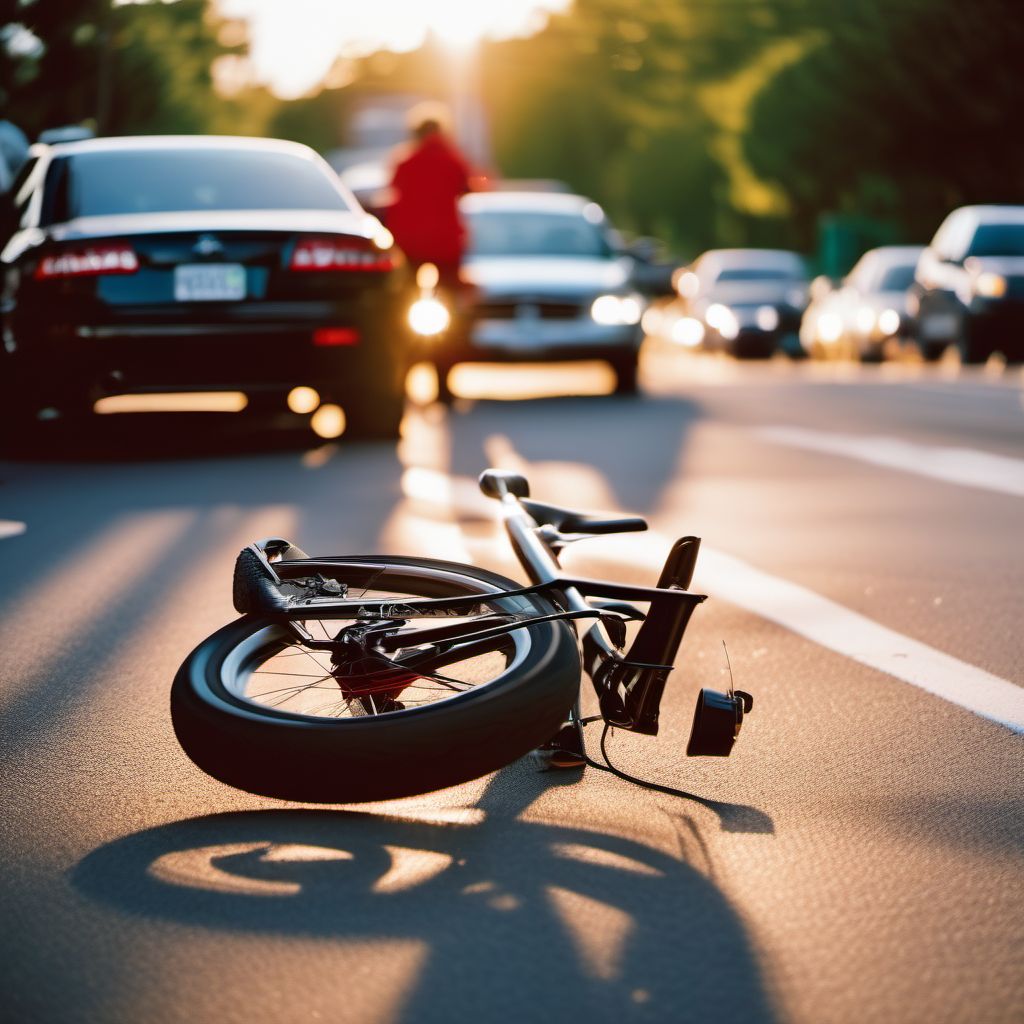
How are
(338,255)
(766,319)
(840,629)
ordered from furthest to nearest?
(766,319), (338,255), (840,629)

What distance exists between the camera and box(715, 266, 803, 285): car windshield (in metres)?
35.4

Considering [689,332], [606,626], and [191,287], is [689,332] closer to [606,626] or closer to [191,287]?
[191,287]

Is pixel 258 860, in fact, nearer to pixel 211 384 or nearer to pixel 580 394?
pixel 211 384

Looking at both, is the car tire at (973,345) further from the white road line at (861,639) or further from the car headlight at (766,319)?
the white road line at (861,639)

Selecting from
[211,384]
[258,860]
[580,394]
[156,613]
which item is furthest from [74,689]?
[580,394]

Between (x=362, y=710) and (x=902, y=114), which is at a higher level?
(x=362, y=710)

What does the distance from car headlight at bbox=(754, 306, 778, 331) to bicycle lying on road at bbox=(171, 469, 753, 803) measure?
90.7 feet

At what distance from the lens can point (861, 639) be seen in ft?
21.0

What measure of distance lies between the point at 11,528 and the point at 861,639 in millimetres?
4093

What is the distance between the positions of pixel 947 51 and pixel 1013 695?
4470 cm

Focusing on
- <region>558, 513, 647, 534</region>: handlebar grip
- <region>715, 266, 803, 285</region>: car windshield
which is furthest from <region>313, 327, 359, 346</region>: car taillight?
<region>715, 266, 803, 285</region>: car windshield

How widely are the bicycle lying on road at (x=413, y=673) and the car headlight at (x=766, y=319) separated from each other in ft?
90.7

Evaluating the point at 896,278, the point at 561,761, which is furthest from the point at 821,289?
the point at 561,761

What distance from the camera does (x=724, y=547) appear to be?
8344 millimetres
